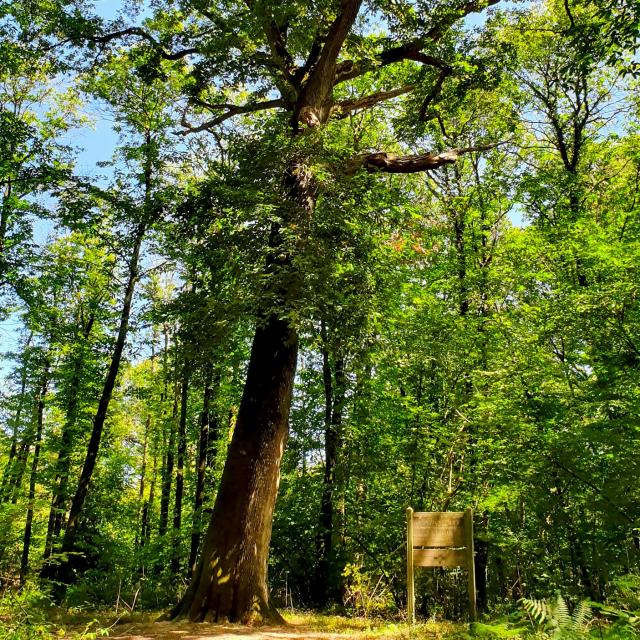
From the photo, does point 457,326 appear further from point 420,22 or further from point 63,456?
point 63,456

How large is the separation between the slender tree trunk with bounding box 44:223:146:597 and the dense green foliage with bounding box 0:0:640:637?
100mm

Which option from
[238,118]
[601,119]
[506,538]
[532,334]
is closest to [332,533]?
[506,538]

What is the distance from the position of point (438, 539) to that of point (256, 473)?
2.44 m

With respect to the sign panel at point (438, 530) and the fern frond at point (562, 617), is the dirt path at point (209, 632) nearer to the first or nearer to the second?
the sign panel at point (438, 530)

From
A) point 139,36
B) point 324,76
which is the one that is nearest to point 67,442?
point 139,36

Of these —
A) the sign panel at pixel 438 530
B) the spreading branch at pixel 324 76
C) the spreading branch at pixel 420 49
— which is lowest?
the sign panel at pixel 438 530

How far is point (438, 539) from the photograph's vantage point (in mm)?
5891

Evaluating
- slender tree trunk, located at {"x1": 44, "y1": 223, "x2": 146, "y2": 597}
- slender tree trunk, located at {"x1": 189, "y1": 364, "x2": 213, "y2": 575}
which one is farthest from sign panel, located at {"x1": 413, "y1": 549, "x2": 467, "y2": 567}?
slender tree trunk, located at {"x1": 44, "y1": 223, "x2": 146, "y2": 597}

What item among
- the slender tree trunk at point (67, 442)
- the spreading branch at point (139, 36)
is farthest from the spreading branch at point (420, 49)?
the slender tree trunk at point (67, 442)

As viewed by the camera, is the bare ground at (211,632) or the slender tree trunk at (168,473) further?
the slender tree trunk at (168,473)

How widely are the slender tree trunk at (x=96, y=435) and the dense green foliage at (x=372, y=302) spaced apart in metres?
0.10

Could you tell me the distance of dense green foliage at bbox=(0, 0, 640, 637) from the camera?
7.22 m

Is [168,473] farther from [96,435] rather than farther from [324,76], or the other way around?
[324,76]

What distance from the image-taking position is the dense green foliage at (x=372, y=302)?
7.22 metres
